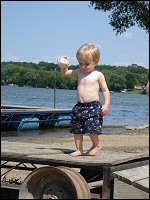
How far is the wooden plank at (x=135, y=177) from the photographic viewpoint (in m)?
5.03

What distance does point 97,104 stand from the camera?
5.79 meters

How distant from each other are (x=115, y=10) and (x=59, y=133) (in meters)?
17.8

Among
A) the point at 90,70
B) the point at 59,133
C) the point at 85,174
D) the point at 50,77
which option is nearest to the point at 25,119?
the point at 59,133

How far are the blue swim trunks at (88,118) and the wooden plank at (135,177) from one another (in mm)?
640

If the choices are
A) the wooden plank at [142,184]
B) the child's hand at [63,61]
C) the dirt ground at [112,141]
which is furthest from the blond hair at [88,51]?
the dirt ground at [112,141]

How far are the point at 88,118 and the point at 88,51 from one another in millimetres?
785

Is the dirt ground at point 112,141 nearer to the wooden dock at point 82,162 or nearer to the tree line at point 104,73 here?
the tree line at point 104,73

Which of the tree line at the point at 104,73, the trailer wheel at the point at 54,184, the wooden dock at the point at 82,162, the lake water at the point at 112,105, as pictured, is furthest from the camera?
the lake water at the point at 112,105

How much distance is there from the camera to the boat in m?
23.5

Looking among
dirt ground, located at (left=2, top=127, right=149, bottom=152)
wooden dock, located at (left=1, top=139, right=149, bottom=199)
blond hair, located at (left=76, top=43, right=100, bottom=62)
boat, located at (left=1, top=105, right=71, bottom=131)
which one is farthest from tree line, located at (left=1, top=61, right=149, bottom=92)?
dirt ground, located at (left=2, top=127, right=149, bottom=152)

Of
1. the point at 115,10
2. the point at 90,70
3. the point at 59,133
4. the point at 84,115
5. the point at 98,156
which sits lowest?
the point at 59,133

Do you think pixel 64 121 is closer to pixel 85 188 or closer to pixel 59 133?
pixel 59 133

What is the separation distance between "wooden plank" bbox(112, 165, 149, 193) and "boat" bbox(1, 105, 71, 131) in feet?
56.6

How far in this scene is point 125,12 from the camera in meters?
6.24
